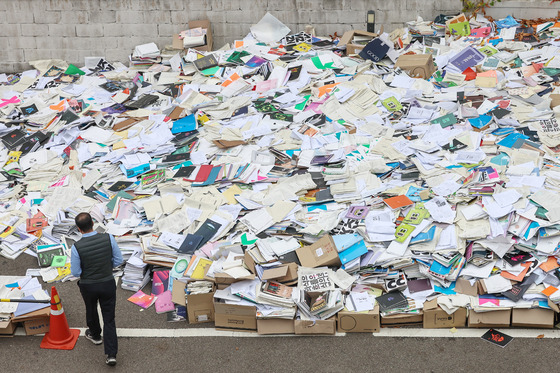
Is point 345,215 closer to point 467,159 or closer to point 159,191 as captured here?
point 467,159

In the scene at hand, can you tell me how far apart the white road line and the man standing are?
49 cm

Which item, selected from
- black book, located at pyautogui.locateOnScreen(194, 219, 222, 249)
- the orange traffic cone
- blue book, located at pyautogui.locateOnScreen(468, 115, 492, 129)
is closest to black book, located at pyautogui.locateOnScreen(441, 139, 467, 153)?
blue book, located at pyautogui.locateOnScreen(468, 115, 492, 129)

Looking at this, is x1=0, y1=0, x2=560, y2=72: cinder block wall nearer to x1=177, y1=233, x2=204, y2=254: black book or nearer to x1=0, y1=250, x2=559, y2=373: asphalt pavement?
x1=177, y1=233, x2=204, y2=254: black book

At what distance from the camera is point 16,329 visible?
6141mm

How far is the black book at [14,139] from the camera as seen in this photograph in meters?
9.12

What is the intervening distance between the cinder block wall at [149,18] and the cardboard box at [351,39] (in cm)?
63

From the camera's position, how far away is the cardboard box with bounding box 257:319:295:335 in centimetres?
596

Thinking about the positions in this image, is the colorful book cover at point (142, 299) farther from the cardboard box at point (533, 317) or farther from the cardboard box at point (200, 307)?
the cardboard box at point (533, 317)

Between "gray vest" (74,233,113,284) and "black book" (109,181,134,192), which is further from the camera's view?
"black book" (109,181,134,192)

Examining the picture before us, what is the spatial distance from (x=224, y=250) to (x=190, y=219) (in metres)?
0.77

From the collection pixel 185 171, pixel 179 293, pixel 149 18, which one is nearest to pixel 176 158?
pixel 185 171

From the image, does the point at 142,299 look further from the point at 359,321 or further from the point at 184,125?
the point at 184,125

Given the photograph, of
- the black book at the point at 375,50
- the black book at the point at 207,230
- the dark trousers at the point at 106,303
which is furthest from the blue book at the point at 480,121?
the dark trousers at the point at 106,303

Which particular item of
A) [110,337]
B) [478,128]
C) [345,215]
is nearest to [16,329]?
[110,337]
